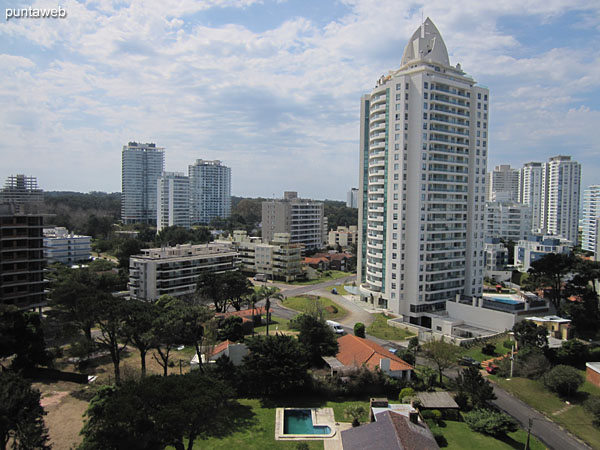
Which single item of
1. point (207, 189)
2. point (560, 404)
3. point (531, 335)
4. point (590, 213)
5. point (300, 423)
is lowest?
point (560, 404)

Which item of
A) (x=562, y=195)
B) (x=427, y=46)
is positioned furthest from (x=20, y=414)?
(x=562, y=195)

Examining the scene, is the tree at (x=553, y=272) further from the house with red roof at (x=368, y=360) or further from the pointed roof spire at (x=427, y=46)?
the pointed roof spire at (x=427, y=46)

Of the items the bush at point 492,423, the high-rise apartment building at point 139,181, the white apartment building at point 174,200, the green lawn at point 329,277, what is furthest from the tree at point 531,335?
the high-rise apartment building at point 139,181

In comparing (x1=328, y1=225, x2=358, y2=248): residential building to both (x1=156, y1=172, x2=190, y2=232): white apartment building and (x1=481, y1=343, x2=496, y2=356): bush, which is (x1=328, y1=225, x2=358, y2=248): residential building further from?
(x1=481, y1=343, x2=496, y2=356): bush

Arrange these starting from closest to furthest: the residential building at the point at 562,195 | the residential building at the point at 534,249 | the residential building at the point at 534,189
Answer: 1. the residential building at the point at 534,249
2. the residential building at the point at 562,195
3. the residential building at the point at 534,189

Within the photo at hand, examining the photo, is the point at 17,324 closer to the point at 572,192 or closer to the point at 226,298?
the point at 226,298

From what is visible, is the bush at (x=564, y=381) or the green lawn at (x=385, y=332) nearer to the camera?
the bush at (x=564, y=381)

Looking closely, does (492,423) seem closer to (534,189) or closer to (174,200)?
(174,200)
